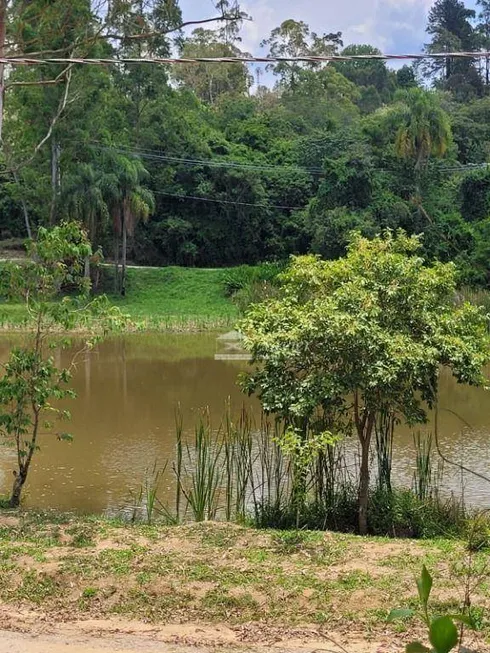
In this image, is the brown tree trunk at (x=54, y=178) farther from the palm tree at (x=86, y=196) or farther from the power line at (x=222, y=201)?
the power line at (x=222, y=201)

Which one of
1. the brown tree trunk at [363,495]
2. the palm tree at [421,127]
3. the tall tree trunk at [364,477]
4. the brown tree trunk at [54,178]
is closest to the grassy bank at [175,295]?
the brown tree trunk at [54,178]

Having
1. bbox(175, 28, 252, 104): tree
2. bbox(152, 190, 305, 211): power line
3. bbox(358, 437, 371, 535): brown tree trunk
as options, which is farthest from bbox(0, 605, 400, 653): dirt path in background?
bbox(175, 28, 252, 104): tree

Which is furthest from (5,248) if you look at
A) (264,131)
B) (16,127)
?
(264,131)

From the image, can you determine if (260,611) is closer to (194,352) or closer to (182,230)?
(194,352)

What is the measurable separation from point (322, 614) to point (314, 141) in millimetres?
33158

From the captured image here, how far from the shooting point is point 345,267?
694 cm

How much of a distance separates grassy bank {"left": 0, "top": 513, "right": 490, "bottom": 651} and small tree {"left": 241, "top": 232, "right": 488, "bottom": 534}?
1.27 metres

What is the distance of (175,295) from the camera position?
31.3 meters

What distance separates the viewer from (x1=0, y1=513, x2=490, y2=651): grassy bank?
13.8 feet

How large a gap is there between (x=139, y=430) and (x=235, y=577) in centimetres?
642

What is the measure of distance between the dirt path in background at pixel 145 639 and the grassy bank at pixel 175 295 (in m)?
21.1

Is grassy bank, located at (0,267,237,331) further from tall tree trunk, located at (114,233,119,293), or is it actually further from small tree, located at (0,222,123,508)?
small tree, located at (0,222,123,508)

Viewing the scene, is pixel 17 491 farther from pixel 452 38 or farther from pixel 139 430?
pixel 452 38

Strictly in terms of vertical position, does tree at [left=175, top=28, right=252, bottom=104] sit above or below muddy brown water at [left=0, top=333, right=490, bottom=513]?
above
